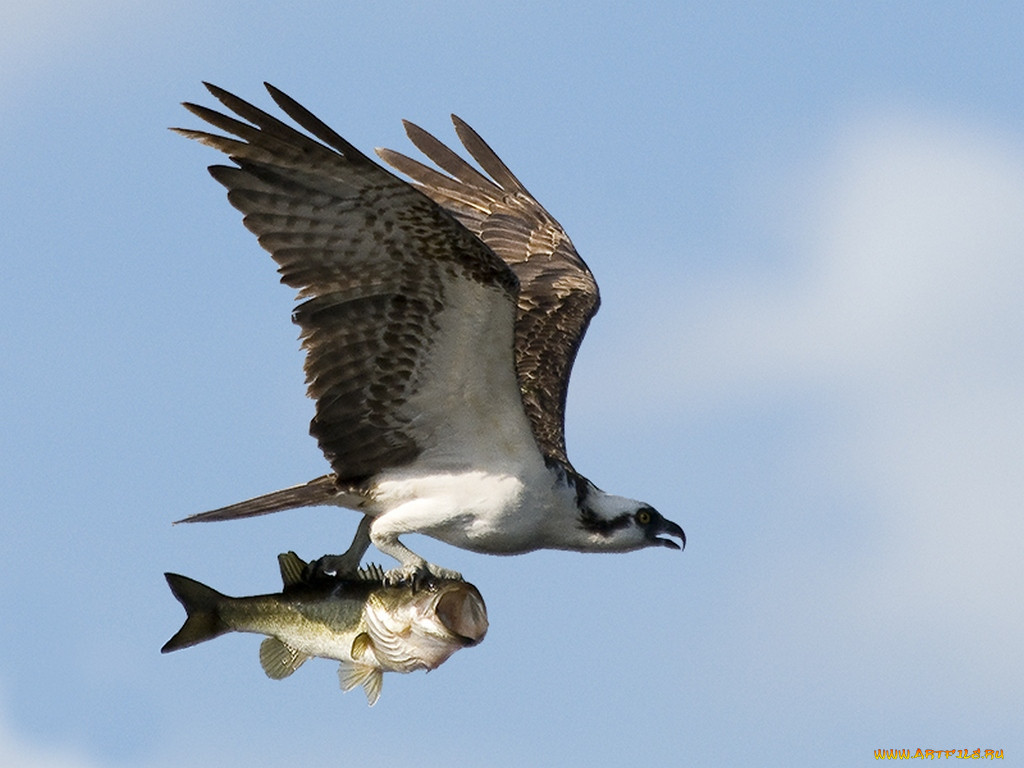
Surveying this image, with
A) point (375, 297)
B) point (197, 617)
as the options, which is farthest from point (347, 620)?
point (375, 297)

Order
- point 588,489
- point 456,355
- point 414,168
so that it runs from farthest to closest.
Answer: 1. point 414,168
2. point 588,489
3. point 456,355

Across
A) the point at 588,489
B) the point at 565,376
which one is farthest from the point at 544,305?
the point at 588,489

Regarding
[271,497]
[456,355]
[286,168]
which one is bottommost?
[271,497]

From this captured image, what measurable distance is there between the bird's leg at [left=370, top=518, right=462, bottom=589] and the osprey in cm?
1

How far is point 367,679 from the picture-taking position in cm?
990

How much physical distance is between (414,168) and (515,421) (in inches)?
169

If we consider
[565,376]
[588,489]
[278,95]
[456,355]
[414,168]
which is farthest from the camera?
[414,168]

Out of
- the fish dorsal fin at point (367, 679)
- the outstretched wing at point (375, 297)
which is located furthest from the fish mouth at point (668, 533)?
the fish dorsal fin at point (367, 679)

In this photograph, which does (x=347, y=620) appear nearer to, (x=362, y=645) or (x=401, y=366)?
(x=362, y=645)

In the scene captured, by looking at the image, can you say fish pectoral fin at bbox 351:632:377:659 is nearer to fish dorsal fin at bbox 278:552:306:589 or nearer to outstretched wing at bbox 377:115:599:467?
fish dorsal fin at bbox 278:552:306:589

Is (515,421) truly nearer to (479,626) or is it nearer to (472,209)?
(479,626)

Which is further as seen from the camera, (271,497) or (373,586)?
(271,497)

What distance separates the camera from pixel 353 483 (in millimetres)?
10625

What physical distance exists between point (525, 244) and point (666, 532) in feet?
12.6
